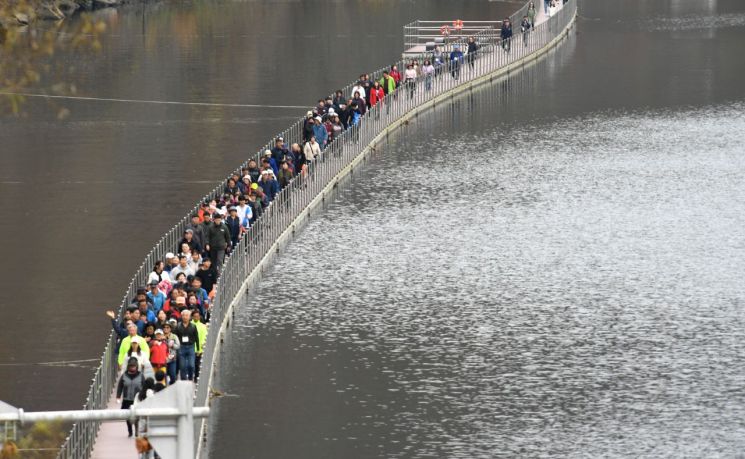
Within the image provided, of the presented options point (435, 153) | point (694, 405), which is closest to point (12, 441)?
point (694, 405)

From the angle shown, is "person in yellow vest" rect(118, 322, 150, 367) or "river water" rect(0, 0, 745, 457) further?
"river water" rect(0, 0, 745, 457)

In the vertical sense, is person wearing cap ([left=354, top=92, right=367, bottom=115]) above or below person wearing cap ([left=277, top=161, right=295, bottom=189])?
above

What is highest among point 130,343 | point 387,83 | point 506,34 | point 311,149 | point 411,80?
point 506,34

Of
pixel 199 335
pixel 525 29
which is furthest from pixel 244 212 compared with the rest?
pixel 525 29

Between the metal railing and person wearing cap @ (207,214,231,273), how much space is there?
0.29m

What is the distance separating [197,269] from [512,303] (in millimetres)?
8559

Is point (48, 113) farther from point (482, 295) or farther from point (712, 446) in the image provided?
point (712, 446)

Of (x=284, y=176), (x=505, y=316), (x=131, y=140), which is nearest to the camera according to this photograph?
(x=505, y=316)

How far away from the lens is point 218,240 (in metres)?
36.3

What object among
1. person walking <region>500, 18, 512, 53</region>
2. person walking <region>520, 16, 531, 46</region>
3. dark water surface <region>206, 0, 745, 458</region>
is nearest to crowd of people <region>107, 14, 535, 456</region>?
dark water surface <region>206, 0, 745, 458</region>

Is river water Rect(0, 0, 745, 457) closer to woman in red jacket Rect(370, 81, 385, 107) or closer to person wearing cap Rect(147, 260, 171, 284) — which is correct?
woman in red jacket Rect(370, 81, 385, 107)

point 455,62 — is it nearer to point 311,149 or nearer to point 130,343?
point 311,149

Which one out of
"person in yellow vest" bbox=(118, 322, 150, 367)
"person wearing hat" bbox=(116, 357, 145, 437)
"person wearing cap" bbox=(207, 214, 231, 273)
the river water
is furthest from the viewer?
"person wearing cap" bbox=(207, 214, 231, 273)

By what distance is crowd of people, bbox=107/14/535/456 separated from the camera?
26.2 metres
